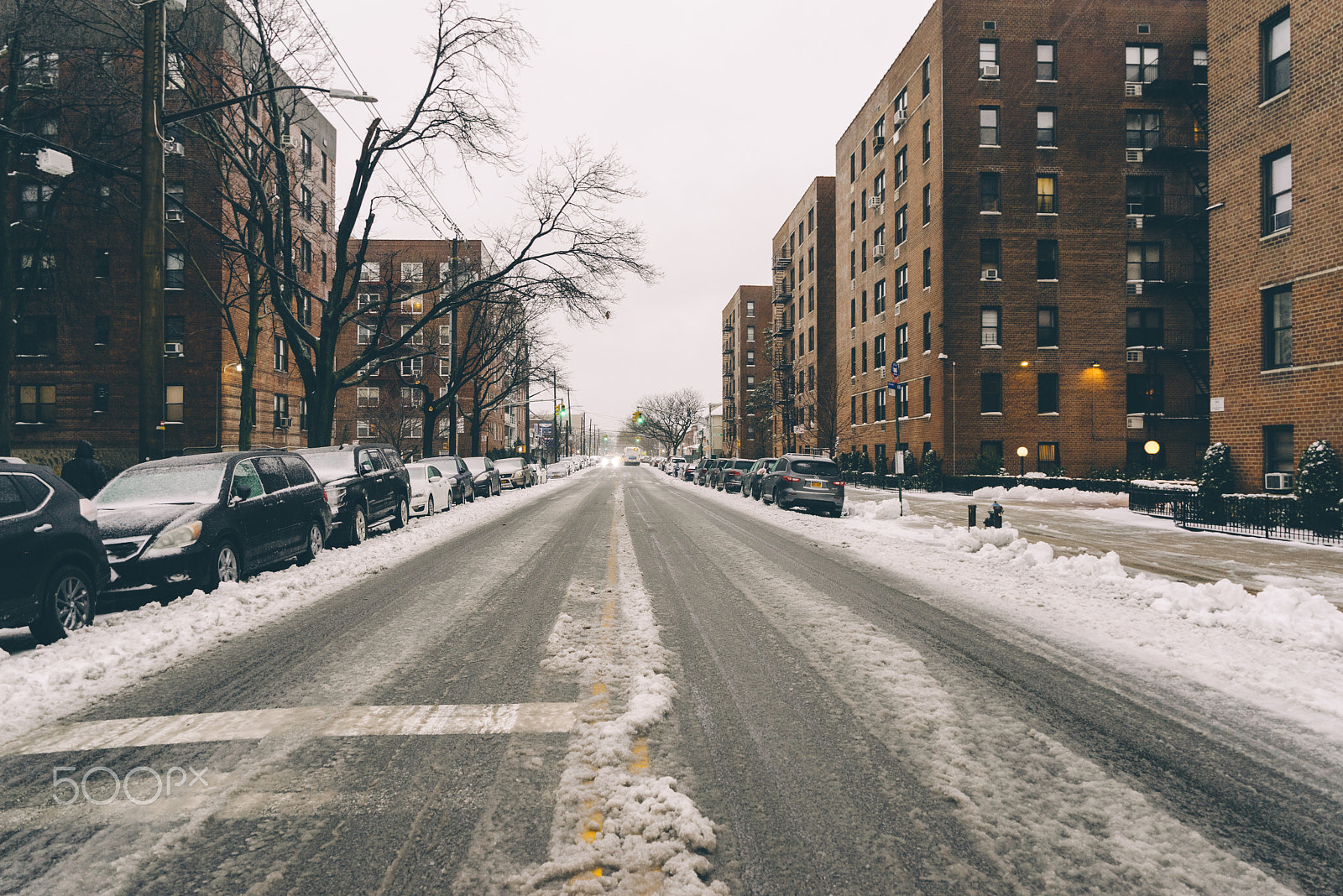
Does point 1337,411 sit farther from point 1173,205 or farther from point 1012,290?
point 1173,205

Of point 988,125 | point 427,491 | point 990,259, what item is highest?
point 988,125

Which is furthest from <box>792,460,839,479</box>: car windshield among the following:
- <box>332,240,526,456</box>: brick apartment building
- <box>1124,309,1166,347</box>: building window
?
<box>332,240,526,456</box>: brick apartment building

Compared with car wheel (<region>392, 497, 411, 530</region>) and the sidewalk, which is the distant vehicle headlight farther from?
the sidewalk

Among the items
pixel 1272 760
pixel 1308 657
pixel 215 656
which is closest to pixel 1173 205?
pixel 1308 657

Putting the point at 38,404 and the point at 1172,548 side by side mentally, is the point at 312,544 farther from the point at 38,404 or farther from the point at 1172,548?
the point at 38,404

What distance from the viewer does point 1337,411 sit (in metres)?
15.2

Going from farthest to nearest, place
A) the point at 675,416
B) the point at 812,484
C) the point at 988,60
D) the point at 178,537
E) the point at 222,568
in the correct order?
the point at 675,416
the point at 988,60
the point at 812,484
the point at 222,568
the point at 178,537

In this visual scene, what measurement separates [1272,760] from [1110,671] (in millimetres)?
1636

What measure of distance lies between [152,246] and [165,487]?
4.41 m

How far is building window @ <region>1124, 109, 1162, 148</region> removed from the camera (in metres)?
33.9

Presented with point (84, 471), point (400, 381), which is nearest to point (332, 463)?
point (84, 471)

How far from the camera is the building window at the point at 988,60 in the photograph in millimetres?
33438

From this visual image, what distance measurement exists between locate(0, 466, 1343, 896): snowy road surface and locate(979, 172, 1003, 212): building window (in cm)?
3011

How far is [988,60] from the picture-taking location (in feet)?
110
